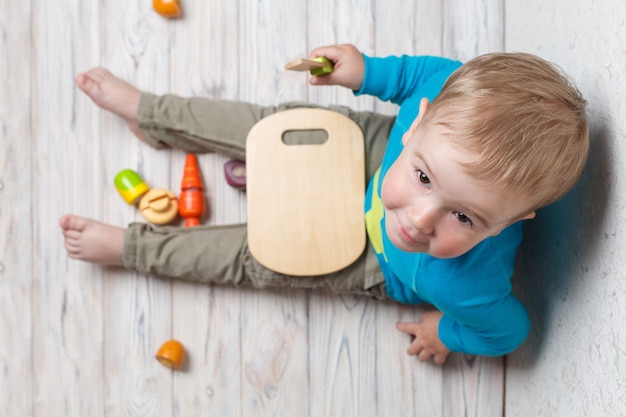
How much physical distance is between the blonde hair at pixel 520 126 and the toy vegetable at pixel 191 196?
53 centimetres

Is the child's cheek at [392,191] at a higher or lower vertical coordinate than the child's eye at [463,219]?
higher

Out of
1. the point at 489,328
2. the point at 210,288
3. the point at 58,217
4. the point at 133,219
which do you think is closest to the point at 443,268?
the point at 489,328

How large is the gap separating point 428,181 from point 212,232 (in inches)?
19.5

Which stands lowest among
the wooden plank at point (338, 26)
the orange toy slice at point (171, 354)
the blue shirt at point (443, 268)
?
the orange toy slice at point (171, 354)

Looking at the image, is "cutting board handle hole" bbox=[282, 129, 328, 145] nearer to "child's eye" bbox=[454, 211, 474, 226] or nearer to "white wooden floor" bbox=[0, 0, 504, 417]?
"white wooden floor" bbox=[0, 0, 504, 417]

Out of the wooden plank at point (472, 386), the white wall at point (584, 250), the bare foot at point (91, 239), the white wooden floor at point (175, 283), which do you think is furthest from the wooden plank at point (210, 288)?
the white wall at point (584, 250)

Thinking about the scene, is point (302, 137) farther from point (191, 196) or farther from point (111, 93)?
point (111, 93)

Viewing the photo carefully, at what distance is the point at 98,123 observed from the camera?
1.19 meters

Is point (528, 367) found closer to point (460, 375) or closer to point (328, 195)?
point (460, 375)

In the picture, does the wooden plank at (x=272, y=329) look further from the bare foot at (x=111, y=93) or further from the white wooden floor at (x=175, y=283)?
the bare foot at (x=111, y=93)

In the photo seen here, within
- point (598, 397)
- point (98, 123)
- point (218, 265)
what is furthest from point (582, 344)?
point (98, 123)

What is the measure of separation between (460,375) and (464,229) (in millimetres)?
532

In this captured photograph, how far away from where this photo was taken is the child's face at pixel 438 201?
27.5 inches

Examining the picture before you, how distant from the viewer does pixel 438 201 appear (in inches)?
28.3
